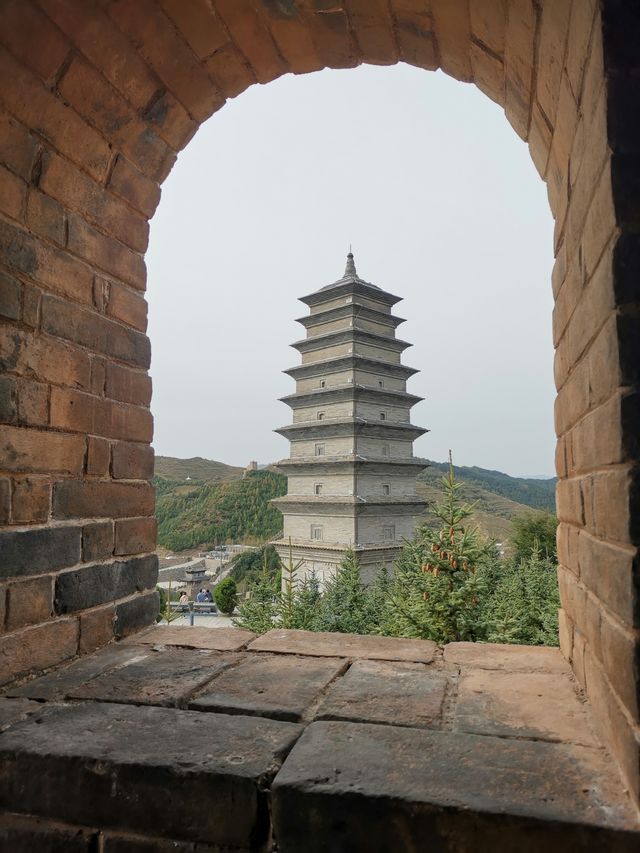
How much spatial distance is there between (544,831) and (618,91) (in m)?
1.16

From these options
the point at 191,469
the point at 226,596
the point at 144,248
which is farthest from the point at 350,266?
the point at 191,469

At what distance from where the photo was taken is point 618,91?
35.9 inches

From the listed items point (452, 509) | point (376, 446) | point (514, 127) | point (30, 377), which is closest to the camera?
point (30, 377)

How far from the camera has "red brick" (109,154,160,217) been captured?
6.05 ft

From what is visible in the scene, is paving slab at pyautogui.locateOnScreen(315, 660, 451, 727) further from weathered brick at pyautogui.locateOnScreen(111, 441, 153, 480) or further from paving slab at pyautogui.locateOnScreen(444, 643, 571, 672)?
weathered brick at pyautogui.locateOnScreen(111, 441, 153, 480)

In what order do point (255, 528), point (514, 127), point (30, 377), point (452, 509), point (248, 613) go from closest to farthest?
1. point (30, 377)
2. point (514, 127)
3. point (452, 509)
4. point (248, 613)
5. point (255, 528)

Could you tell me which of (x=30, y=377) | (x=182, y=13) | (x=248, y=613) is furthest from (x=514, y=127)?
(x=248, y=613)

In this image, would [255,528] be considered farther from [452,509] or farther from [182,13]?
[182,13]

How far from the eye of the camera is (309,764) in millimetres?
1012

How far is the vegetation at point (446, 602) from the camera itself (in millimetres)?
4730

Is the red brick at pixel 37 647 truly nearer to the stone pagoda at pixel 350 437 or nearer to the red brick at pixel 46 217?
the red brick at pixel 46 217

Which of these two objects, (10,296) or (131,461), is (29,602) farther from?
(10,296)

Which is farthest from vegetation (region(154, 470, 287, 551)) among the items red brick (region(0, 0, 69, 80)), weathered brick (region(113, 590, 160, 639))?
red brick (region(0, 0, 69, 80))

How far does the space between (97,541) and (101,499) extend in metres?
0.13
